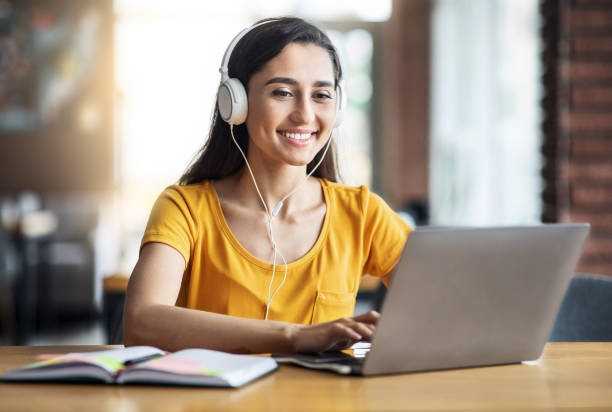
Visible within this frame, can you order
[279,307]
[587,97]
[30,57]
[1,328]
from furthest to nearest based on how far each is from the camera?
[30,57] < [1,328] < [587,97] < [279,307]

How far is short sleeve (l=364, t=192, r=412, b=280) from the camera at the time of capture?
1834mm

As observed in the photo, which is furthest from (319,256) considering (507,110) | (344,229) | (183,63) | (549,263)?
(183,63)

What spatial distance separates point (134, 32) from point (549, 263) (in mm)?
7108

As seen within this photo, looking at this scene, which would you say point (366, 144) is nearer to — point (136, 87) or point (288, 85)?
point (136, 87)

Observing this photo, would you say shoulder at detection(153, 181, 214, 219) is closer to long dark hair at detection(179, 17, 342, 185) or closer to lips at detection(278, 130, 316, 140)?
long dark hair at detection(179, 17, 342, 185)

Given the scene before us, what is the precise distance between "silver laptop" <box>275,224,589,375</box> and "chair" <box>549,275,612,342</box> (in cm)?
53

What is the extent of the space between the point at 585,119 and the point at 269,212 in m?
1.71

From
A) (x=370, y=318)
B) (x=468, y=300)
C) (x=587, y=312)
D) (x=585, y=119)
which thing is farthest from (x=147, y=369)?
(x=585, y=119)

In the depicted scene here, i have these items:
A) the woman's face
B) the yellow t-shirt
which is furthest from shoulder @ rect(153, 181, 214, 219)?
the woman's face

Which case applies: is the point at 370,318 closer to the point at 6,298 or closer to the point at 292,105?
the point at 292,105

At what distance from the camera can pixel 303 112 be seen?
1.65m

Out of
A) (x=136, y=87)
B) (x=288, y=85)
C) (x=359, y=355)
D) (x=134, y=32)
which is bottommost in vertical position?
(x=359, y=355)

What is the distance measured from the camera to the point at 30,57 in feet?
25.0

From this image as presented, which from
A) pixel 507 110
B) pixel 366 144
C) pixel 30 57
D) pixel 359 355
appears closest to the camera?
pixel 359 355
